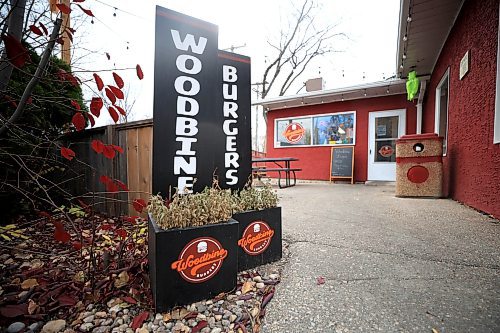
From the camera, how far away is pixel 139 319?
103 centimetres

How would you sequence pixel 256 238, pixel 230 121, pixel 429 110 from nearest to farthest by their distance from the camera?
1. pixel 256 238
2. pixel 230 121
3. pixel 429 110

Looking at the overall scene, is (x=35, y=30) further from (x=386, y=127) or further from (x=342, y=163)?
(x=386, y=127)

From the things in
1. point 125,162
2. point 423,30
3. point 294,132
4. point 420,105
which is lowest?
point 125,162

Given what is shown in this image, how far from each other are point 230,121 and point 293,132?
20.2 ft

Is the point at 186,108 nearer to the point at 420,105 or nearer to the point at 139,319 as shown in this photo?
the point at 139,319

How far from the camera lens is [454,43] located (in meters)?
3.61

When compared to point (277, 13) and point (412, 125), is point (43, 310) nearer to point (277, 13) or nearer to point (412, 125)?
point (412, 125)

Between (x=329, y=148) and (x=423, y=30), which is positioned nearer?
(x=423, y=30)

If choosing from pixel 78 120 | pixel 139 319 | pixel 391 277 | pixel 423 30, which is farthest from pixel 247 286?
pixel 423 30

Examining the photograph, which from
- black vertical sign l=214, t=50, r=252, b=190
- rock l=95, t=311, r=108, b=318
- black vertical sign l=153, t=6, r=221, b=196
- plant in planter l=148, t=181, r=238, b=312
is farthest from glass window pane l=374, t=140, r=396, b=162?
rock l=95, t=311, r=108, b=318

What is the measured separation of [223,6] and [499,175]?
14.6ft

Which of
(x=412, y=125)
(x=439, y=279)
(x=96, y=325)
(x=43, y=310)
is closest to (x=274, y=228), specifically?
(x=439, y=279)

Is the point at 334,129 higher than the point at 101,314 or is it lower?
higher

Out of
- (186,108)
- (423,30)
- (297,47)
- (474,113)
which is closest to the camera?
(186,108)
